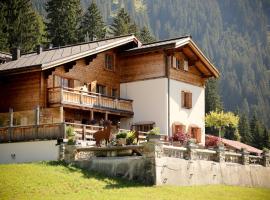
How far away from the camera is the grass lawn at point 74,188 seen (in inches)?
795

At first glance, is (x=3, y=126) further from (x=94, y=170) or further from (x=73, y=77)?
(x=94, y=170)

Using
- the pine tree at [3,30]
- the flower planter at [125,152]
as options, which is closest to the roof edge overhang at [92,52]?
the flower planter at [125,152]

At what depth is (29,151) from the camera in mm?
→ 29875

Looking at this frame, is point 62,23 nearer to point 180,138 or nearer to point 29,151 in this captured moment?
point 180,138

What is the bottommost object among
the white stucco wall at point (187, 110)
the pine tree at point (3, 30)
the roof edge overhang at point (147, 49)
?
the white stucco wall at point (187, 110)

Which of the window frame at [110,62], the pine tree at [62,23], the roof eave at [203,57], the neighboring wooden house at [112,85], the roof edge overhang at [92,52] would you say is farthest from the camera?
the pine tree at [62,23]

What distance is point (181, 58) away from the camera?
41656 millimetres

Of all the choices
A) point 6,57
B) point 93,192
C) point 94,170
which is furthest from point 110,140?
point 6,57

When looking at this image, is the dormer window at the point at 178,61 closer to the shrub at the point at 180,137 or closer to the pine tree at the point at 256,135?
the shrub at the point at 180,137

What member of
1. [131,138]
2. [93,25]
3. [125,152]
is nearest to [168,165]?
[125,152]

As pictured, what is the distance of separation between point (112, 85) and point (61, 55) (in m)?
5.28

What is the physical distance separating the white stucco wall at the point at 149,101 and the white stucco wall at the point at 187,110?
2.51 ft

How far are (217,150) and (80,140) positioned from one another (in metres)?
8.13

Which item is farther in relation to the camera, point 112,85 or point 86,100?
point 112,85
